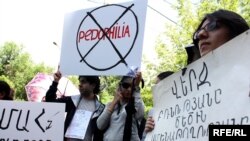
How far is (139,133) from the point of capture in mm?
3607

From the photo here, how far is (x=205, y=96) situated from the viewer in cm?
186

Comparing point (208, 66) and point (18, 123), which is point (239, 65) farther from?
point (18, 123)

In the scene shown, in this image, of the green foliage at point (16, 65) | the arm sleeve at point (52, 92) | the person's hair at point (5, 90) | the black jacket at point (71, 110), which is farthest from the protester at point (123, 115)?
the green foliage at point (16, 65)

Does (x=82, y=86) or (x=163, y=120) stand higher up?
(x=82, y=86)

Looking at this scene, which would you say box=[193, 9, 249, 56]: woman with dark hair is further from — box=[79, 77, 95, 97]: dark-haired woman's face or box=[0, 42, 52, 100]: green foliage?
box=[0, 42, 52, 100]: green foliage

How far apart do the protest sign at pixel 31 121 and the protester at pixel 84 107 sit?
28 cm

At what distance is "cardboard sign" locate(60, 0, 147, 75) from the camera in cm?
323

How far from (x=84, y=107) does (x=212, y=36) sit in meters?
1.99

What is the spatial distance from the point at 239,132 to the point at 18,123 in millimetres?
2273

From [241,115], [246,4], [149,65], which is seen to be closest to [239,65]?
[241,115]

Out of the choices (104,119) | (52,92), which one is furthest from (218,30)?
(52,92)

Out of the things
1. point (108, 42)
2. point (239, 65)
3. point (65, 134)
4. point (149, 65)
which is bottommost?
point (65, 134)

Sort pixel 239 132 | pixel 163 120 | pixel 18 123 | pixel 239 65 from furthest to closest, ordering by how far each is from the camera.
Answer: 1. pixel 18 123
2. pixel 163 120
3. pixel 239 65
4. pixel 239 132

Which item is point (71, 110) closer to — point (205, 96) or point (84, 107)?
point (84, 107)
